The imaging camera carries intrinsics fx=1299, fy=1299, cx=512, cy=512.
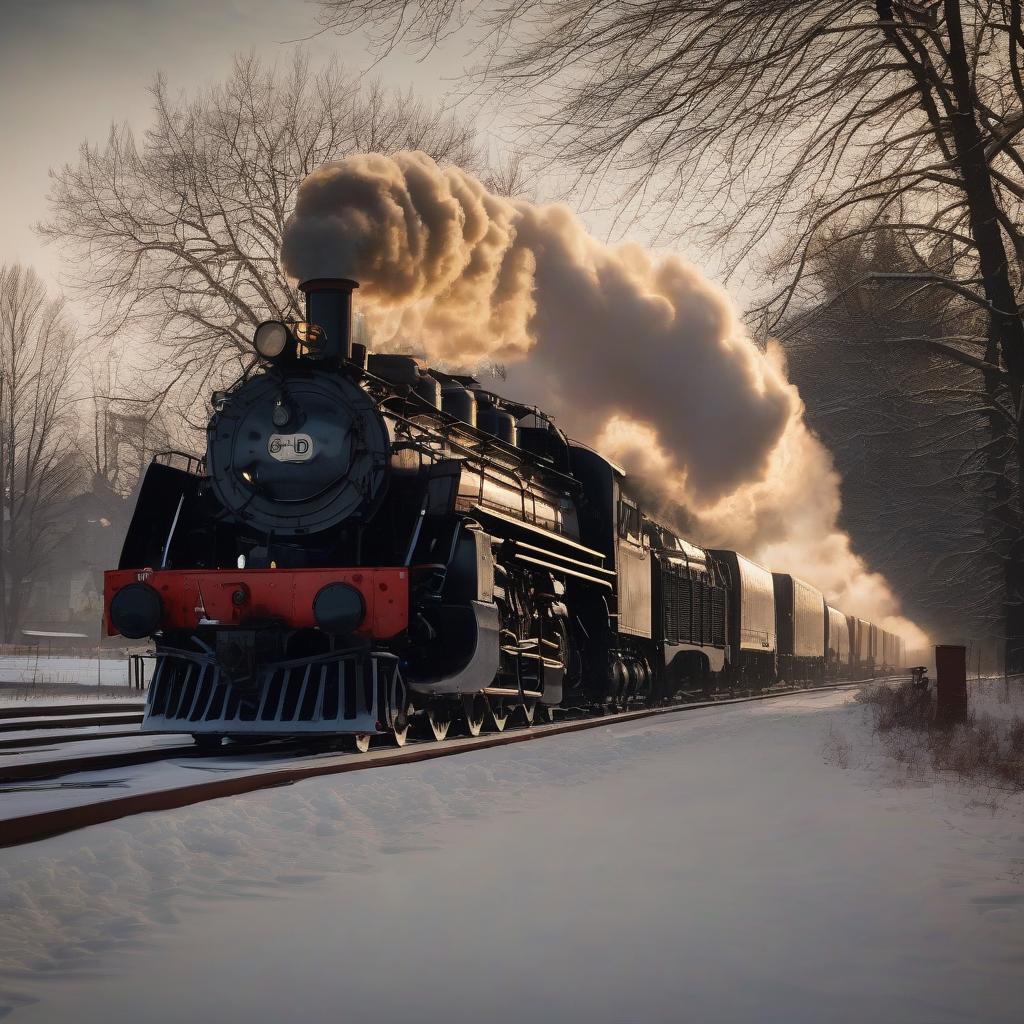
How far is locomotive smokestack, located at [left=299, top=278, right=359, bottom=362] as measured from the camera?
11664mm

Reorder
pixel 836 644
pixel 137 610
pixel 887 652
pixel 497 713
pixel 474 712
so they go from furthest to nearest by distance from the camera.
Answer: pixel 887 652 → pixel 836 644 → pixel 497 713 → pixel 474 712 → pixel 137 610

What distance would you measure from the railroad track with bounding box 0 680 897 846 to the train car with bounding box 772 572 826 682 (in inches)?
735

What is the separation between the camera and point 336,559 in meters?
11.6

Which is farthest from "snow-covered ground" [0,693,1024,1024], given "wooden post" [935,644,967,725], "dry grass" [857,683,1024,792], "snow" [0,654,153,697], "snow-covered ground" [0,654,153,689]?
"snow" [0,654,153,697]

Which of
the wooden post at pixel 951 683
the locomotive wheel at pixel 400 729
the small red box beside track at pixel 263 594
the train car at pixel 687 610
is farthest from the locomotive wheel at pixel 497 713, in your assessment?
the train car at pixel 687 610

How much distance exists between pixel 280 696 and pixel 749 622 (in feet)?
53.6

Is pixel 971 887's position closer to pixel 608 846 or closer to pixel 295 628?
pixel 608 846

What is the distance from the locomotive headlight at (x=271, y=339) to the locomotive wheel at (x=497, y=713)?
13.7 ft

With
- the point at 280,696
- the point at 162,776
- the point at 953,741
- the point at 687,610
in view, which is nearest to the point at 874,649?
the point at 687,610

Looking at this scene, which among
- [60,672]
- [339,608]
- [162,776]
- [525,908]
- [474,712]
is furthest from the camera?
[60,672]

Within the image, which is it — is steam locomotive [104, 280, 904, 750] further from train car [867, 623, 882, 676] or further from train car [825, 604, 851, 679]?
train car [867, 623, 882, 676]

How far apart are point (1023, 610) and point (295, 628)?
1776 centimetres

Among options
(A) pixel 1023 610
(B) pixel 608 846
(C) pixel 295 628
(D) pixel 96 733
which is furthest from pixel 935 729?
(A) pixel 1023 610

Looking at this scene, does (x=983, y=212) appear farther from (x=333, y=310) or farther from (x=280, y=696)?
(x=280, y=696)
